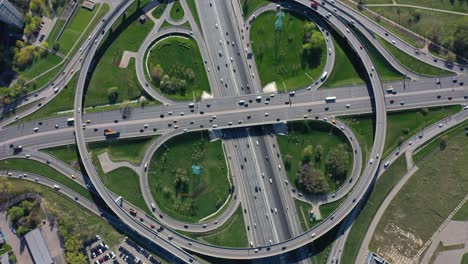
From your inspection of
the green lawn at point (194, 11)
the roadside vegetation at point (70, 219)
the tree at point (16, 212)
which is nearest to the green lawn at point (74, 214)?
the roadside vegetation at point (70, 219)

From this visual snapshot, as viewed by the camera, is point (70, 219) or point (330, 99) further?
point (330, 99)

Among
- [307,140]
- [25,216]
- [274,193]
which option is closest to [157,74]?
[307,140]

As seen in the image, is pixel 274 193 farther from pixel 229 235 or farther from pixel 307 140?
pixel 307 140

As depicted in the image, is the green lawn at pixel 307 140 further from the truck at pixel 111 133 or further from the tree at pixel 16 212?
the tree at pixel 16 212

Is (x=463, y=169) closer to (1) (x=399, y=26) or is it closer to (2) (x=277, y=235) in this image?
(1) (x=399, y=26)

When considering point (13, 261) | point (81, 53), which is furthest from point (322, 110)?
point (13, 261)

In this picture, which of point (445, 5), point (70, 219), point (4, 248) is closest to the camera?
point (4, 248)
